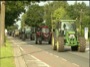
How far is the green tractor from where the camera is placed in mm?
31666

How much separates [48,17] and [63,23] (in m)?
63.7

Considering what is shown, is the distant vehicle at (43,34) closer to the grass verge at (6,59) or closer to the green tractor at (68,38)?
the green tractor at (68,38)

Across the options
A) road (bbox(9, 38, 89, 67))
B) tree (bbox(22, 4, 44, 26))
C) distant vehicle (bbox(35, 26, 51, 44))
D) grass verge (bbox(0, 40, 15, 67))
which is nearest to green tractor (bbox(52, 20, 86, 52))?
road (bbox(9, 38, 89, 67))

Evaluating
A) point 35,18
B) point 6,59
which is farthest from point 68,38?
point 35,18

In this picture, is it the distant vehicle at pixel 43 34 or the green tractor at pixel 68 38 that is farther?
the distant vehicle at pixel 43 34

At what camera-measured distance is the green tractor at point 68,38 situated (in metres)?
31.7

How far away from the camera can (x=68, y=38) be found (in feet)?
107

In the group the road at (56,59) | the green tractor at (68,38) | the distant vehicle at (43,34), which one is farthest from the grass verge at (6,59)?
the distant vehicle at (43,34)

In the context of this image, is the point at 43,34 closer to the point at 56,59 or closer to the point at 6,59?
the point at 56,59

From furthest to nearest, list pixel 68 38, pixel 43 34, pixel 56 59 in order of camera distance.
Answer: pixel 43 34 < pixel 68 38 < pixel 56 59

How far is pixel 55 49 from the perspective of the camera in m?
34.7

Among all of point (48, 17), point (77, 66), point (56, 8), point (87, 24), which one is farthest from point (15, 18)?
point (77, 66)

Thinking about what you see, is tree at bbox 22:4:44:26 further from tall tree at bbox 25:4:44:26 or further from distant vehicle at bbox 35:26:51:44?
distant vehicle at bbox 35:26:51:44

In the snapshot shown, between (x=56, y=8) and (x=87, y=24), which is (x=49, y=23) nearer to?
(x=56, y=8)
